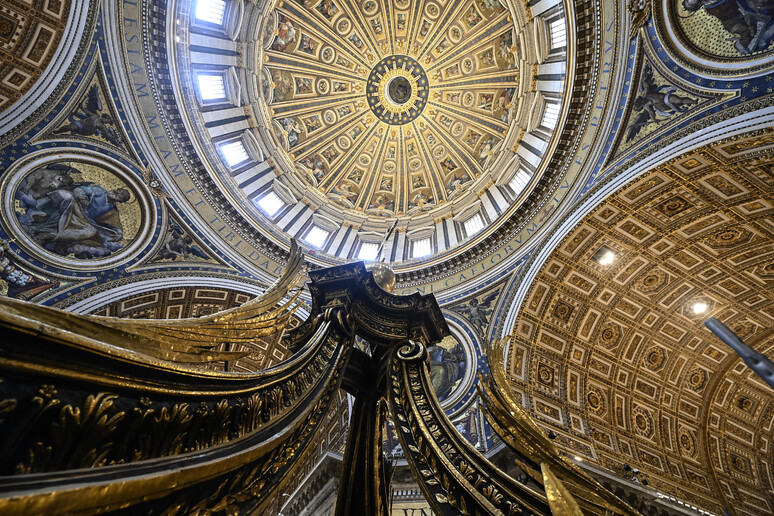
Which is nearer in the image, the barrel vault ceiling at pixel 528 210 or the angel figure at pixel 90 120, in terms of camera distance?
the barrel vault ceiling at pixel 528 210

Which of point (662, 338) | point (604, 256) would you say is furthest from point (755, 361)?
point (604, 256)

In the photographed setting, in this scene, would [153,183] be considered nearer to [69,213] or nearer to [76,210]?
[76,210]

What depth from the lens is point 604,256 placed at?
38.9ft

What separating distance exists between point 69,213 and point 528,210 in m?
13.8

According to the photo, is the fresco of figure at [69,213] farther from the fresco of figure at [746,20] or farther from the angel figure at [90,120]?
the fresco of figure at [746,20]

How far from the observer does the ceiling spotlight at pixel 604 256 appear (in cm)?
1173

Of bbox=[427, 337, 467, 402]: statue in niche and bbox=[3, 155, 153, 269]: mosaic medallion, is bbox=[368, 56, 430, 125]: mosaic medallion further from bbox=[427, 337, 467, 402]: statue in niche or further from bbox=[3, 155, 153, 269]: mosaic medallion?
bbox=[427, 337, 467, 402]: statue in niche

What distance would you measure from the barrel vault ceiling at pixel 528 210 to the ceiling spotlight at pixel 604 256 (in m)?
0.04

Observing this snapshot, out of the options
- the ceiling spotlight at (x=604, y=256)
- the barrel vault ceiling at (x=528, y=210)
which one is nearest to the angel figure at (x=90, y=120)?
the barrel vault ceiling at (x=528, y=210)

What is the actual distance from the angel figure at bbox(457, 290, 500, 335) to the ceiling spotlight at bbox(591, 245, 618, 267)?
3.03 metres

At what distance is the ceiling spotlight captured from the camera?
1173cm

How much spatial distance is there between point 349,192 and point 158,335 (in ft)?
64.7

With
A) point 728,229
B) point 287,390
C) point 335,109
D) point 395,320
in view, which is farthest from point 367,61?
point 287,390

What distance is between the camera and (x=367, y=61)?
22.6 meters
